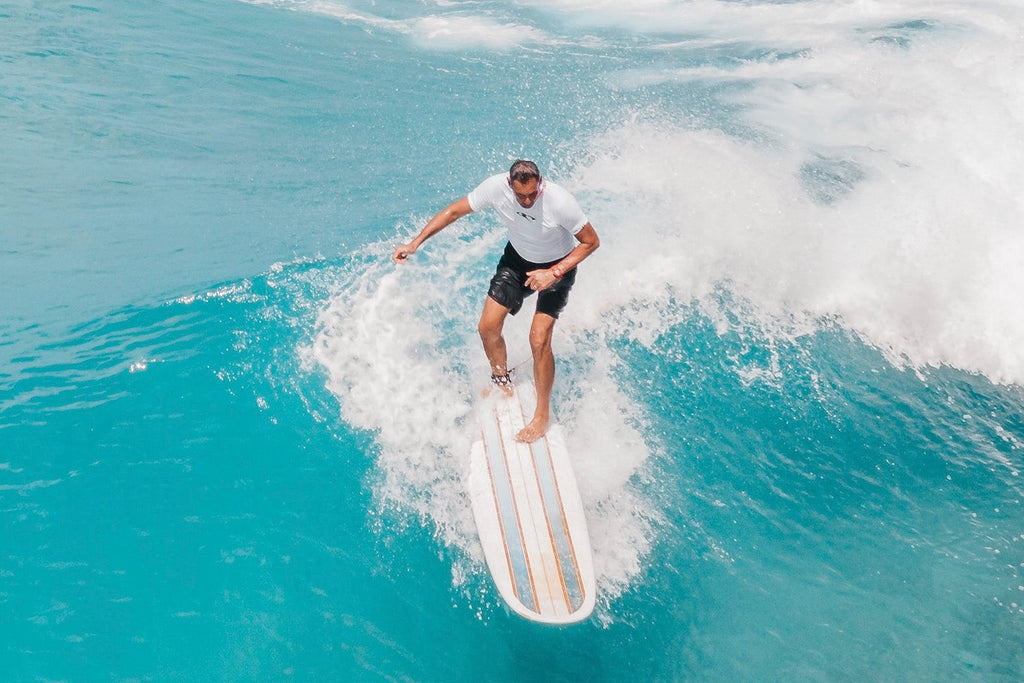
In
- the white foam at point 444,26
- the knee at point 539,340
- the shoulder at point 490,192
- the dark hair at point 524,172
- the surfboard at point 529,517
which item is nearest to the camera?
the dark hair at point 524,172

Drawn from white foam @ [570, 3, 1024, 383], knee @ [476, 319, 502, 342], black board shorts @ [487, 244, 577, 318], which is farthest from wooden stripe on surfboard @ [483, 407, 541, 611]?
white foam @ [570, 3, 1024, 383]

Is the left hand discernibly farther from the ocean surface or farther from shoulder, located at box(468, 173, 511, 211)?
the ocean surface

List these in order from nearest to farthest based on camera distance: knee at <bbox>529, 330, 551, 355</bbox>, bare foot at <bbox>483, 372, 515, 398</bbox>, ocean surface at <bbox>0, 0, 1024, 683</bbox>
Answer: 1. ocean surface at <bbox>0, 0, 1024, 683</bbox>
2. knee at <bbox>529, 330, 551, 355</bbox>
3. bare foot at <bbox>483, 372, 515, 398</bbox>

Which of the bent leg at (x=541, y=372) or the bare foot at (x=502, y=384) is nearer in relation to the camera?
the bent leg at (x=541, y=372)

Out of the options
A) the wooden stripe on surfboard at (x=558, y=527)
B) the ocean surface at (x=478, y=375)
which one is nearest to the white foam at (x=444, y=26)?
the ocean surface at (x=478, y=375)

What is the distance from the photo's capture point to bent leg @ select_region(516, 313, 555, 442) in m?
5.31

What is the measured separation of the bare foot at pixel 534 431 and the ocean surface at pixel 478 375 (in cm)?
32

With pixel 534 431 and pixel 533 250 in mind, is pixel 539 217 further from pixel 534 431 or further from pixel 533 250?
pixel 534 431

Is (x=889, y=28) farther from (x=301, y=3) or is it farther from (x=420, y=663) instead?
(x=420, y=663)

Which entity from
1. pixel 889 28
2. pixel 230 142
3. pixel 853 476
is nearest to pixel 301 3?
pixel 230 142

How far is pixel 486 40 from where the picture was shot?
1390 centimetres

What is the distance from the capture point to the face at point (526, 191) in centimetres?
453

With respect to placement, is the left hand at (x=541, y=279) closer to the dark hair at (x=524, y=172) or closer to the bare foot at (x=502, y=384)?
the dark hair at (x=524, y=172)

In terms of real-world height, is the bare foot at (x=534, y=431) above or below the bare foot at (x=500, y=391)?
below
